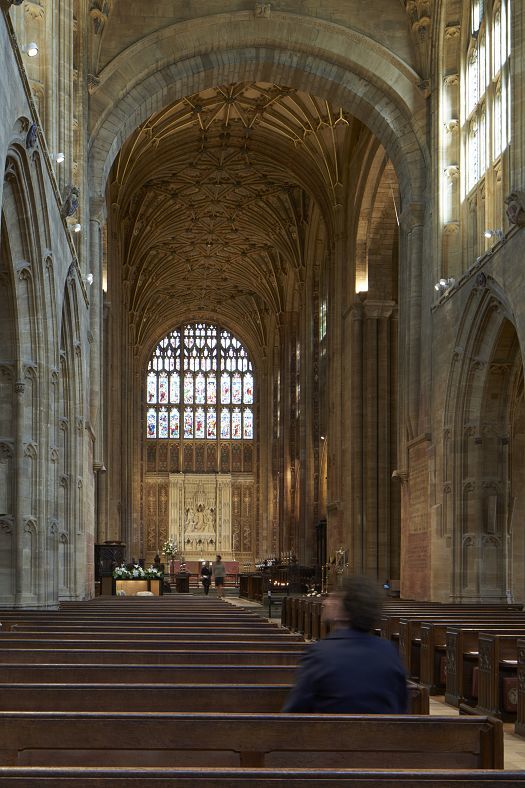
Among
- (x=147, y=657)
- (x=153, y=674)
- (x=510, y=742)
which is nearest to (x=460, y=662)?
A: (x=510, y=742)

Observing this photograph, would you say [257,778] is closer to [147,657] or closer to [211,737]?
[211,737]

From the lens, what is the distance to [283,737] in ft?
13.0

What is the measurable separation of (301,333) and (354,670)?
1552 inches

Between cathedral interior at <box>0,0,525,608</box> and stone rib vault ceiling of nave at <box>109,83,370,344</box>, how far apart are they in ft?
0.40

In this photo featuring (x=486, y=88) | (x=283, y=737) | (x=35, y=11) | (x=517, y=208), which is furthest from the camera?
(x=486, y=88)

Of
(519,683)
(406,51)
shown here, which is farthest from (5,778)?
(406,51)

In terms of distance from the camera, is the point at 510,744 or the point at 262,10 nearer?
the point at 510,744

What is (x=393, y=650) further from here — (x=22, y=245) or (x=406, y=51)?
(x=406, y=51)

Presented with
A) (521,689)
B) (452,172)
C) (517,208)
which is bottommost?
(521,689)

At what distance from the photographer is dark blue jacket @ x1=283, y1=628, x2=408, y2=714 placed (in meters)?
4.03

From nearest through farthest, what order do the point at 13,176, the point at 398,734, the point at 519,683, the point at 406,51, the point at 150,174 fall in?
1. the point at 398,734
2. the point at 519,683
3. the point at 13,176
4. the point at 406,51
5. the point at 150,174

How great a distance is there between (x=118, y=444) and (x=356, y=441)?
36.4ft

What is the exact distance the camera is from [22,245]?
14.4 meters

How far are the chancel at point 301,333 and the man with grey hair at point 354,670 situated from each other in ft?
0.52
